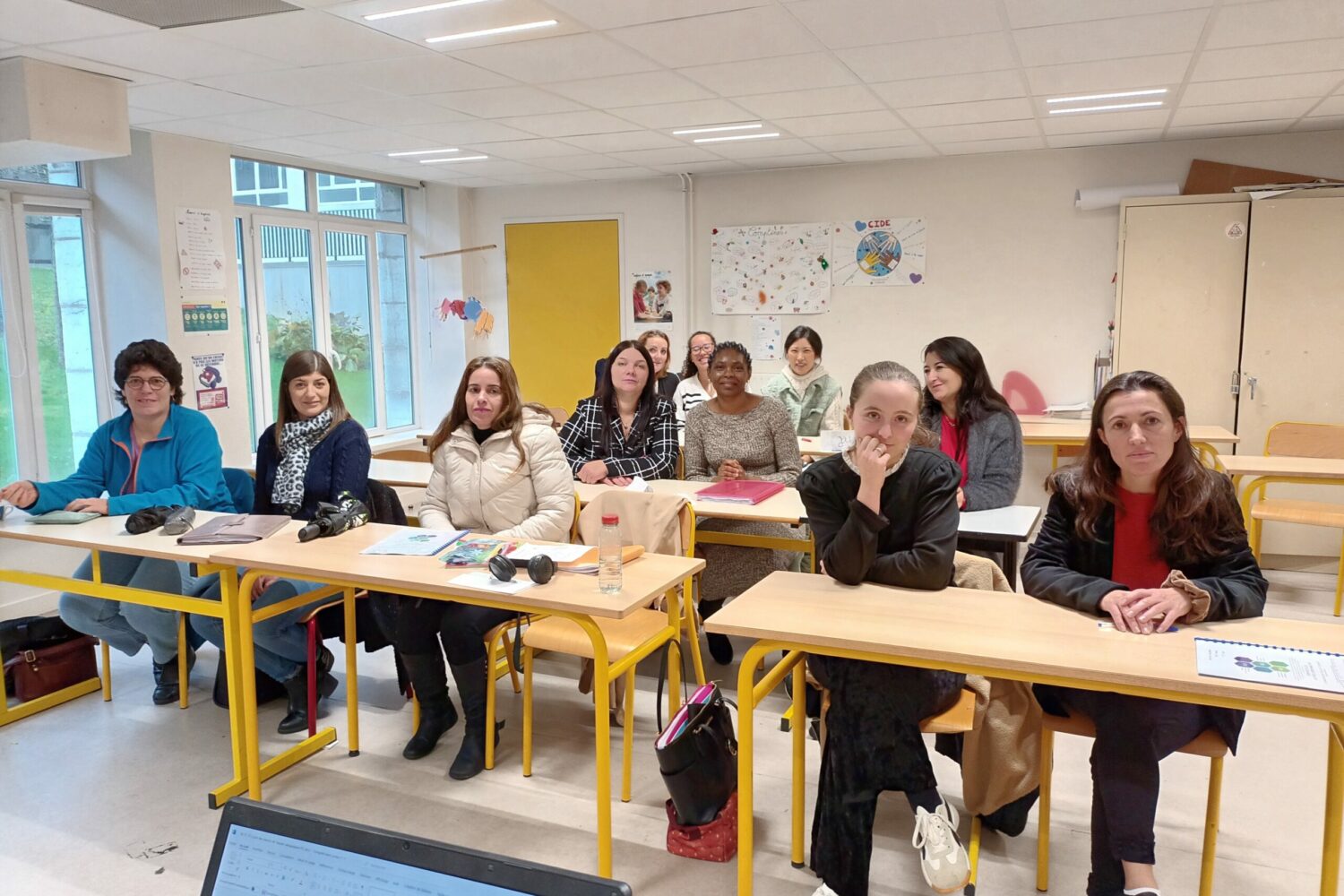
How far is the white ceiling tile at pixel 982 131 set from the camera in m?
5.12

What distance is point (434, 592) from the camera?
2.44m

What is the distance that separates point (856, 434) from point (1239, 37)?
8.08 ft

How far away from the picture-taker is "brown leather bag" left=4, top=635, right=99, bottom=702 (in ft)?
11.3

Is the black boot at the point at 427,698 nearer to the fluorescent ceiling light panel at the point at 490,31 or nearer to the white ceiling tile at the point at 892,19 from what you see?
the fluorescent ceiling light panel at the point at 490,31

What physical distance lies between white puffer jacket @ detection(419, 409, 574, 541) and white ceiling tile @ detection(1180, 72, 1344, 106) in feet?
10.8

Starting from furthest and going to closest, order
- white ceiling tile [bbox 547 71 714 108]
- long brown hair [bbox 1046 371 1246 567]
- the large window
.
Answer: the large window
white ceiling tile [bbox 547 71 714 108]
long brown hair [bbox 1046 371 1246 567]

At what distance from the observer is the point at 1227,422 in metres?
→ 5.57

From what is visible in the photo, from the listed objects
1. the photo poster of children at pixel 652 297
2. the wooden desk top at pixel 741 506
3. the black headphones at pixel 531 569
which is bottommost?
the wooden desk top at pixel 741 506

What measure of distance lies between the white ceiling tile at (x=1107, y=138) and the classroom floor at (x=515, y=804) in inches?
136

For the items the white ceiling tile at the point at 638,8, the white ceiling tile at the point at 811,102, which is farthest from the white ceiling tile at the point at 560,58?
the white ceiling tile at the point at 811,102

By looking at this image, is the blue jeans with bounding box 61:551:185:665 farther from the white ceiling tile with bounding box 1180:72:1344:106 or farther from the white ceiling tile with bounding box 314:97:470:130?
the white ceiling tile with bounding box 1180:72:1344:106

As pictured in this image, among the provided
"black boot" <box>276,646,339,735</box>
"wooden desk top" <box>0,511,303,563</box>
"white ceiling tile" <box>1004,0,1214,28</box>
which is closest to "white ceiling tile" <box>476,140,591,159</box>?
"white ceiling tile" <box>1004,0,1214,28</box>

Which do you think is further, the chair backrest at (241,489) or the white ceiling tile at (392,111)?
the white ceiling tile at (392,111)

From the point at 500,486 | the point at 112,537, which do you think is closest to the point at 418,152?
the point at 500,486
